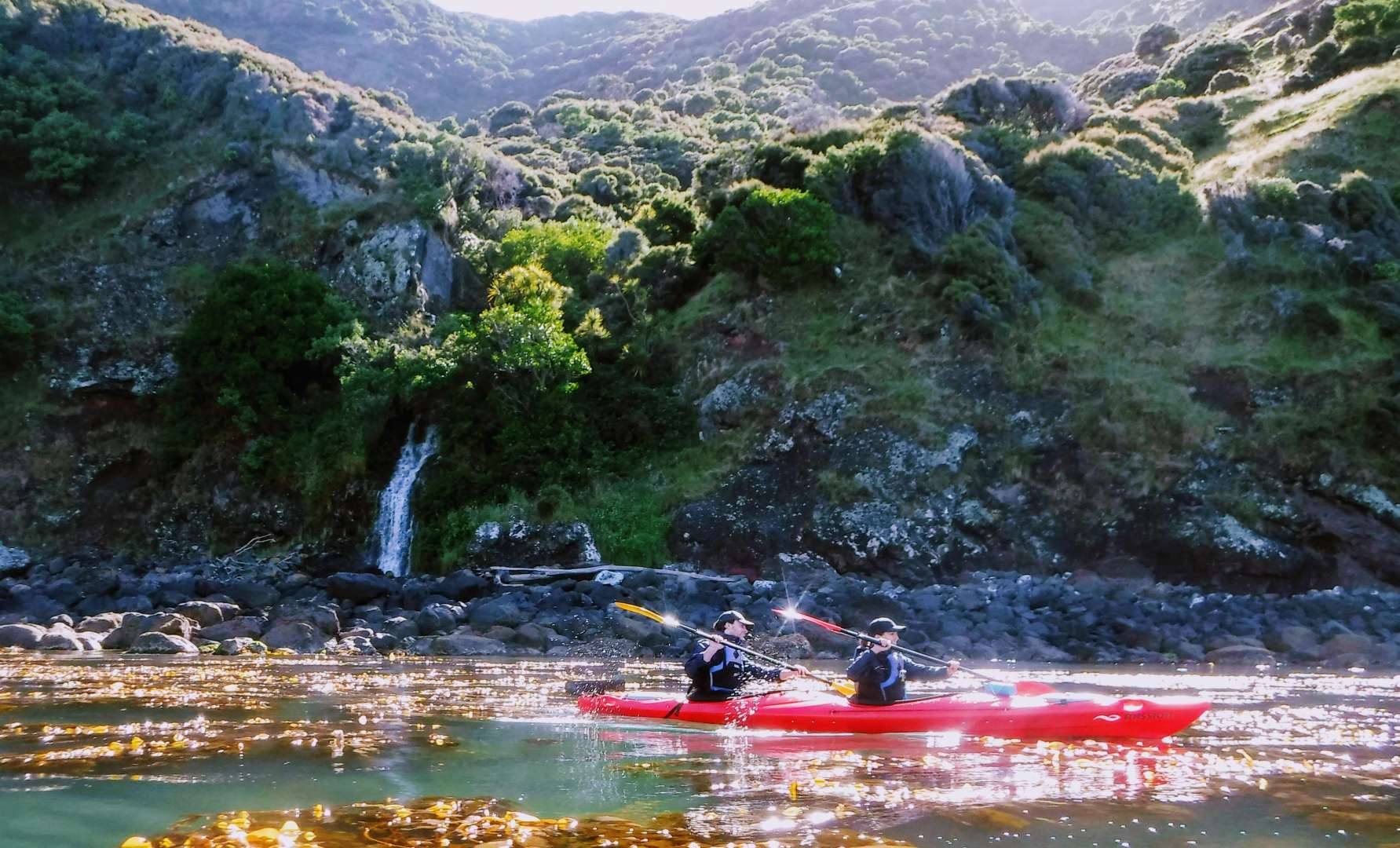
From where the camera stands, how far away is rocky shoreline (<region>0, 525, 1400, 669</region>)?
1711 cm

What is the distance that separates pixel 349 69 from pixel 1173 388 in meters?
102

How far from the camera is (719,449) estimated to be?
2769 cm

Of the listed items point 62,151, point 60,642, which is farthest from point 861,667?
point 62,151

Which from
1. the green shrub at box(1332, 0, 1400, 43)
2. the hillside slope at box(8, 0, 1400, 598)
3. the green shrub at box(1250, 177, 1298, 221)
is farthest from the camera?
the green shrub at box(1332, 0, 1400, 43)

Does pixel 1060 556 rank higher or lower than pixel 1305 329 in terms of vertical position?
lower

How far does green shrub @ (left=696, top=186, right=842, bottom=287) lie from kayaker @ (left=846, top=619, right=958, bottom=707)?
827 inches

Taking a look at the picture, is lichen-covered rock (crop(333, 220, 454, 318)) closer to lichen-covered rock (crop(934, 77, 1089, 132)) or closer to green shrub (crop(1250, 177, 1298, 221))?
lichen-covered rock (crop(934, 77, 1089, 132))

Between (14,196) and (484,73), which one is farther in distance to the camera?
(484,73)

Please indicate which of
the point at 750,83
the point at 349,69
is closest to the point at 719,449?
the point at 750,83

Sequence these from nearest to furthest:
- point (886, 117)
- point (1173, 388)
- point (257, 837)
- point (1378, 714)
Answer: point (257, 837) → point (1378, 714) → point (1173, 388) → point (886, 117)

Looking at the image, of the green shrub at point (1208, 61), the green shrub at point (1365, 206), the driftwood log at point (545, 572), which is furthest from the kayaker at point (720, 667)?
the green shrub at point (1208, 61)

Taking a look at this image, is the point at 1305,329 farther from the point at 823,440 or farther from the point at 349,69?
the point at 349,69

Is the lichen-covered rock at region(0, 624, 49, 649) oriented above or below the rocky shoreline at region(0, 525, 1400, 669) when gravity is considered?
above

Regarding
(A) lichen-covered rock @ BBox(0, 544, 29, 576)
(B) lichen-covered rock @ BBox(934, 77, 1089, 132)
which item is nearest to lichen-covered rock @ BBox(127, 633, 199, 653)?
(A) lichen-covered rock @ BBox(0, 544, 29, 576)
